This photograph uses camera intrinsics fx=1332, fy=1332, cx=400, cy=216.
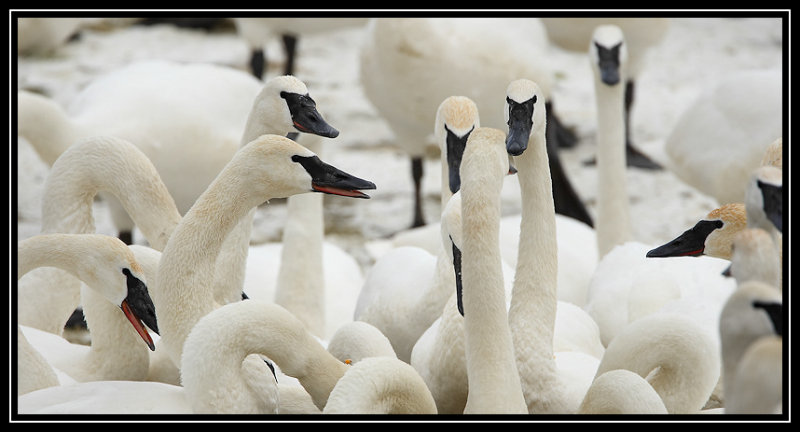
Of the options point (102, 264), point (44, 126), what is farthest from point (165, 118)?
point (102, 264)

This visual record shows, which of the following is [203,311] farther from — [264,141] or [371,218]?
[371,218]

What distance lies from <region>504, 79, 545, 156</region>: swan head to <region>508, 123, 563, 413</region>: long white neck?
0.23ft

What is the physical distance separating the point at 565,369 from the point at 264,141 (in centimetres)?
112

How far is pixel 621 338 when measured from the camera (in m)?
3.52

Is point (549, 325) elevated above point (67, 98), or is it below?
below

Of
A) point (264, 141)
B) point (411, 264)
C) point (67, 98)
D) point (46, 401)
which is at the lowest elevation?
point (46, 401)

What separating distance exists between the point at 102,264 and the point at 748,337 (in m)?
1.89

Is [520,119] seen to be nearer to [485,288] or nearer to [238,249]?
[485,288]

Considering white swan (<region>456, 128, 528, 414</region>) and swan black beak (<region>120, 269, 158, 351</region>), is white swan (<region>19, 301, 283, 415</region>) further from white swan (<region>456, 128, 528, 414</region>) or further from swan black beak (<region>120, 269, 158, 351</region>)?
white swan (<region>456, 128, 528, 414</region>)

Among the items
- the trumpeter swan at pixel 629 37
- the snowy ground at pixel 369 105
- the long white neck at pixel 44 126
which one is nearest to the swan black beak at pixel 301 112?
the long white neck at pixel 44 126

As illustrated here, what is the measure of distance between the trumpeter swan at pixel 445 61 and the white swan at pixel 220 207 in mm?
2721

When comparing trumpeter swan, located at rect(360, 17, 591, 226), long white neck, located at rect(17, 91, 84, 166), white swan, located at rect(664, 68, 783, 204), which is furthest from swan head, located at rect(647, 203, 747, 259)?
long white neck, located at rect(17, 91, 84, 166)
